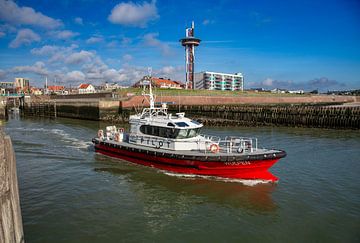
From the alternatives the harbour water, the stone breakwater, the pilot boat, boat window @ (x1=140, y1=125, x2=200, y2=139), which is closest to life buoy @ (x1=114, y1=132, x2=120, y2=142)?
the pilot boat

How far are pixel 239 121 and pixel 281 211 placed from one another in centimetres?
2937

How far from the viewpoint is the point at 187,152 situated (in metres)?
14.9

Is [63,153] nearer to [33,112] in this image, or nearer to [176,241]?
[176,241]

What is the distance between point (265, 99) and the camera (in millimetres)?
66500

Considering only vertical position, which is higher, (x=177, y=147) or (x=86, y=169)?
(x=177, y=147)

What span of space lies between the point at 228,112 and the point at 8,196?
37936 millimetres

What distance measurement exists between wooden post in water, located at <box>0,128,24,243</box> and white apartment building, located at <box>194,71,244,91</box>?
128431 mm

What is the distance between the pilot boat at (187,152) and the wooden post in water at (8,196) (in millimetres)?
9518

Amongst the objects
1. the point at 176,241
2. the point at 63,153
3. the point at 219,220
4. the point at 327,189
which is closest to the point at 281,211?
the point at 219,220

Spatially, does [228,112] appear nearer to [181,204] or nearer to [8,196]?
[181,204]

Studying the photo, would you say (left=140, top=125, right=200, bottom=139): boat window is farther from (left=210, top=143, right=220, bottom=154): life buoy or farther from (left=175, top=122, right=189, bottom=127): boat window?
(left=210, top=143, right=220, bottom=154): life buoy

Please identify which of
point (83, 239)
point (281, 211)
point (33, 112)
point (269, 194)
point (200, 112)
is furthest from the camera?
point (33, 112)

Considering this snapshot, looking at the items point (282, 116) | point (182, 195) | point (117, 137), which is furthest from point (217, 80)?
point (182, 195)

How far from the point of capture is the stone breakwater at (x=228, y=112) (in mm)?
33906
